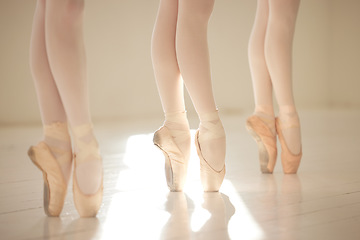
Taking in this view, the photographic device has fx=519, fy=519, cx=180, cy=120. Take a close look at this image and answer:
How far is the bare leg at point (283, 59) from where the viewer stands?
1723 millimetres

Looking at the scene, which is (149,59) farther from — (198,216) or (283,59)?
(198,216)

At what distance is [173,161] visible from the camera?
5.00 feet

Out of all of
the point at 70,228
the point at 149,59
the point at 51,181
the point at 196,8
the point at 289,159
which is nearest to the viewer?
the point at 70,228

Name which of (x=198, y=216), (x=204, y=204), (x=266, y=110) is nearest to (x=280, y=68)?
(x=266, y=110)

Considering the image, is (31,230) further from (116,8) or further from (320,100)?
(320,100)

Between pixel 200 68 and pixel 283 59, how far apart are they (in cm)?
41

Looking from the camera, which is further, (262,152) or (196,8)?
(262,152)

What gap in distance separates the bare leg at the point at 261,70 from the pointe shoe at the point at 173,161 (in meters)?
0.39

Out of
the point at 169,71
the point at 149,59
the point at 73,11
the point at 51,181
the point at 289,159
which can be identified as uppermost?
the point at 73,11

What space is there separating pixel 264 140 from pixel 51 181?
775 mm

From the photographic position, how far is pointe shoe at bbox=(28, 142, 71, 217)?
4.07 feet

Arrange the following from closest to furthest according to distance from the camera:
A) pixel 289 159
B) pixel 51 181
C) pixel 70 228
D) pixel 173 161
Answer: pixel 70 228
pixel 51 181
pixel 173 161
pixel 289 159

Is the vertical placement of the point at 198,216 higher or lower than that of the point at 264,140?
higher

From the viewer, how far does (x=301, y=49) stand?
612 centimetres
